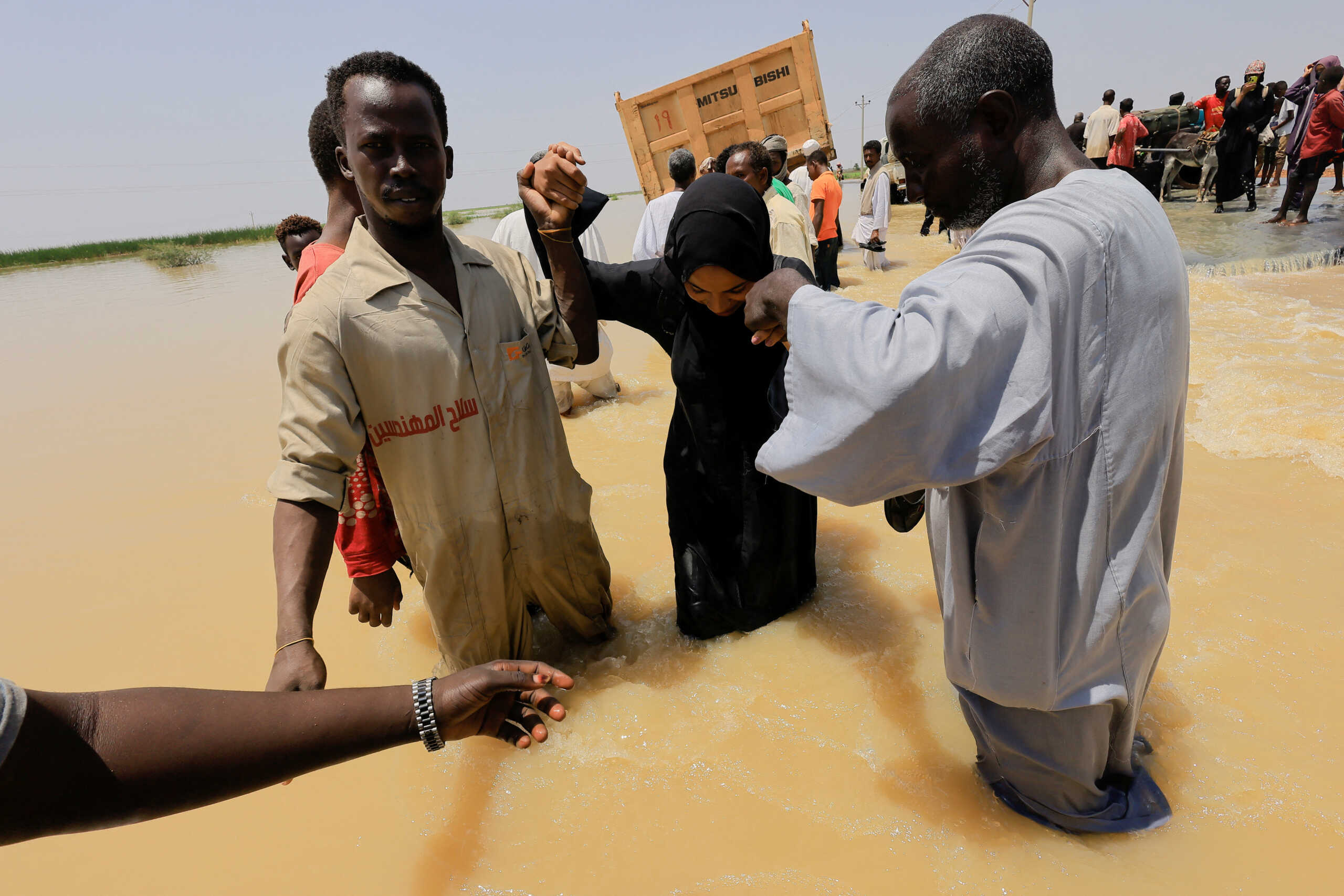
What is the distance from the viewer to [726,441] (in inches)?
92.7

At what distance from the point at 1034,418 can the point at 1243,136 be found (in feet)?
38.5

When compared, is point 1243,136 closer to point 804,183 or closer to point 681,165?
point 804,183

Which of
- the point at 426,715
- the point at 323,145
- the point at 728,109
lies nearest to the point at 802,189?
the point at 728,109

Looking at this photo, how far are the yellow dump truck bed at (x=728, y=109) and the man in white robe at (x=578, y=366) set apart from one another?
3888mm

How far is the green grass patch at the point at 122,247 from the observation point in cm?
2677

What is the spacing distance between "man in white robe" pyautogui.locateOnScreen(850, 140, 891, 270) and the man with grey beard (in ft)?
27.4

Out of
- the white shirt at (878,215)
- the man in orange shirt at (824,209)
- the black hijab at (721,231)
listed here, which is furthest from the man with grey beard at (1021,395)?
the white shirt at (878,215)

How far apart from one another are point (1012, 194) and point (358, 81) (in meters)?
1.51

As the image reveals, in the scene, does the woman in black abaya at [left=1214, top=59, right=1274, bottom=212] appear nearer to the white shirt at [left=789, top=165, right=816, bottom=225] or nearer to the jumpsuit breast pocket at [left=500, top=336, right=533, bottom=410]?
the white shirt at [left=789, top=165, right=816, bottom=225]

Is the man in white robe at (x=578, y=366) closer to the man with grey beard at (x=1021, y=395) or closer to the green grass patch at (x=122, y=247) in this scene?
the man with grey beard at (x=1021, y=395)

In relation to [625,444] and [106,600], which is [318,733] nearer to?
[106,600]

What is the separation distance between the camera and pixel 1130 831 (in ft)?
5.57

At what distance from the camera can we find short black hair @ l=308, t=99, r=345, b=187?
2537 mm

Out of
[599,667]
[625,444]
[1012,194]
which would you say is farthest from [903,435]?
[625,444]
